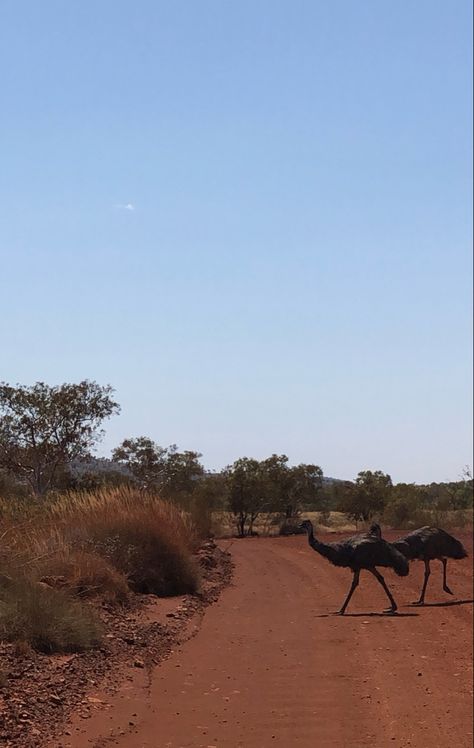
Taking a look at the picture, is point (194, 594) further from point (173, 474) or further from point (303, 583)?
point (173, 474)

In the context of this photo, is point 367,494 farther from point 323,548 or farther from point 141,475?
point 141,475

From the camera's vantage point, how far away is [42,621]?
35.8ft

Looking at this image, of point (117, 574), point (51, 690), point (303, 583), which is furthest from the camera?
point (303, 583)

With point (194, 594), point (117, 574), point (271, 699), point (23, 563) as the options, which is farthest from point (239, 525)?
point (271, 699)

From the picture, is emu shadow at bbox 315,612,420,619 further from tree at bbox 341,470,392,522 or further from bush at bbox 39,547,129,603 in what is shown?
bush at bbox 39,547,129,603

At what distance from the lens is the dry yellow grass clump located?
36.3 ft

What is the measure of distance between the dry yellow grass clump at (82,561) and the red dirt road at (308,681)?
1.35 meters

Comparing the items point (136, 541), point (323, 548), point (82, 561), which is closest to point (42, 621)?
point (82, 561)

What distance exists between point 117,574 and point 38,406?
350 centimetres

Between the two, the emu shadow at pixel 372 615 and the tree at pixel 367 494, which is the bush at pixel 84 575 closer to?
the emu shadow at pixel 372 615

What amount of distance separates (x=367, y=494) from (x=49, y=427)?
7488 millimetres

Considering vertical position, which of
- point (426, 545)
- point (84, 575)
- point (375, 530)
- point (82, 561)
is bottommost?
point (84, 575)

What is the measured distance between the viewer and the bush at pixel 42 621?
1063cm

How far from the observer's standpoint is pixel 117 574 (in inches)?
615
